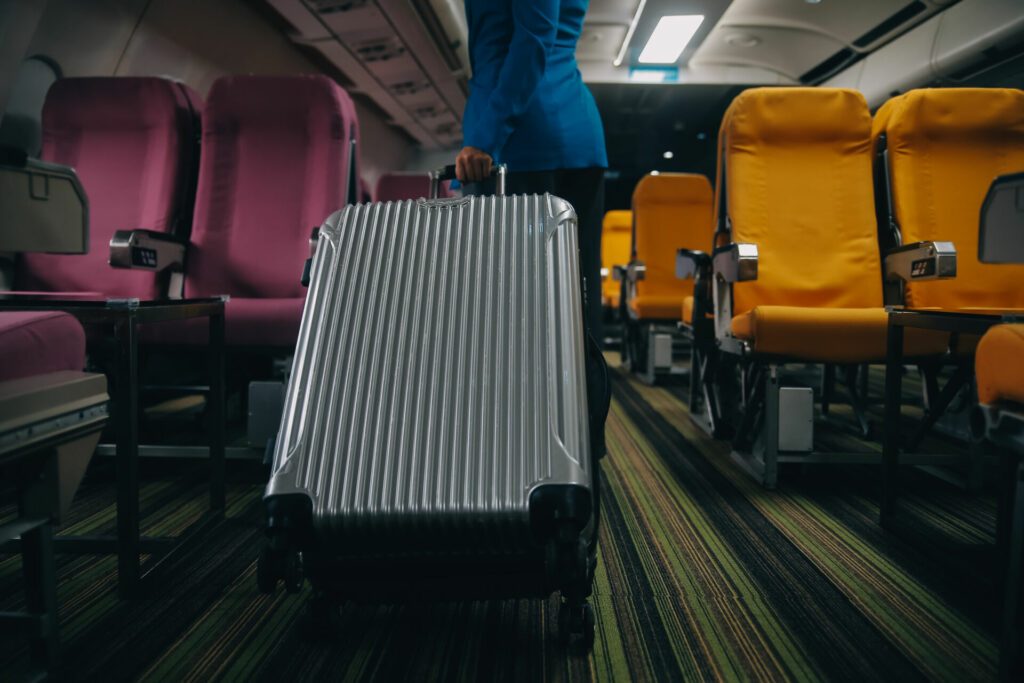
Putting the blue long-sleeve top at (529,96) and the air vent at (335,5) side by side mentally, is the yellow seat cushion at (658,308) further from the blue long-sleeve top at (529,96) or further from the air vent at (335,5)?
the air vent at (335,5)

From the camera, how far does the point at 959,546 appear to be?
1.57 m

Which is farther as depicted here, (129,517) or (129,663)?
(129,517)

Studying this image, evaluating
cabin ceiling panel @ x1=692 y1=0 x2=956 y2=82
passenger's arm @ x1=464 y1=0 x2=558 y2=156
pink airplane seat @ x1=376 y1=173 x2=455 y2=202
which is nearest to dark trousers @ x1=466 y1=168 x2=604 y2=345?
passenger's arm @ x1=464 y1=0 x2=558 y2=156

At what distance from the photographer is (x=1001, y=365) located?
→ 95 cm

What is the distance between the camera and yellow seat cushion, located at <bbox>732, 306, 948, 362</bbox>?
6.31 feet

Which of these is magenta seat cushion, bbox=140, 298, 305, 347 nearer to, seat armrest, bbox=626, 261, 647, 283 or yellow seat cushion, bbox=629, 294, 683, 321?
yellow seat cushion, bbox=629, 294, 683, 321

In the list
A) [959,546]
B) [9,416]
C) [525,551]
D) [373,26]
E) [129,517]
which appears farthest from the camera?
[373,26]

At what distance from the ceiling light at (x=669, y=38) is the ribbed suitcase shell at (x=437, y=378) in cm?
571

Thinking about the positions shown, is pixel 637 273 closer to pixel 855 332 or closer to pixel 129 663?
pixel 855 332

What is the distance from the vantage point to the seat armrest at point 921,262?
6.22ft

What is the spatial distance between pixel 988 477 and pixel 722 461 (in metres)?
0.91

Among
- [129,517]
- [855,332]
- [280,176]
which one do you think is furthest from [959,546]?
[280,176]

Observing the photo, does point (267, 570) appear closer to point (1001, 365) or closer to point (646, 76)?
point (1001, 365)

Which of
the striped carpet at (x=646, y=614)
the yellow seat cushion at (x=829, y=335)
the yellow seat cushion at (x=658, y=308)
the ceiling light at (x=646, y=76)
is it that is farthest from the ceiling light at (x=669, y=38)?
the striped carpet at (x=646, y=614)
